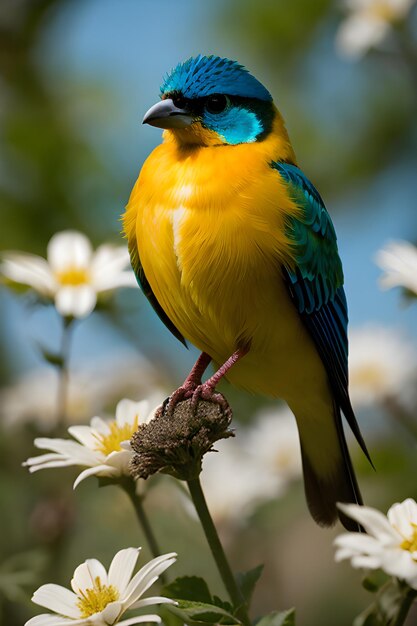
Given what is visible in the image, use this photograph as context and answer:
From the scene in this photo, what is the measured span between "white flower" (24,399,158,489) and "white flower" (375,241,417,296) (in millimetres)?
512

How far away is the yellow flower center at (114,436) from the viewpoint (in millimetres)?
1672

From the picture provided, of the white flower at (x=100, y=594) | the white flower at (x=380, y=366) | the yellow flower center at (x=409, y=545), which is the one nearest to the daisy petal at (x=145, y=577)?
the white flower at (x=100, y=594)

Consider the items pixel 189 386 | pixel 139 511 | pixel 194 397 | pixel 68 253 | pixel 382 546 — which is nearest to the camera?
pixel 382 546

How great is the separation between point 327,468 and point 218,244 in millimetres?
603

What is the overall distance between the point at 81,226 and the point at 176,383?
114cm

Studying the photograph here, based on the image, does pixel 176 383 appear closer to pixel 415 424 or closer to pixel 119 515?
pixel 119 515

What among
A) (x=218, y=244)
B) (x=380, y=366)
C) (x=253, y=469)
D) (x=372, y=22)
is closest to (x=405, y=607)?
(x=218, y=244)

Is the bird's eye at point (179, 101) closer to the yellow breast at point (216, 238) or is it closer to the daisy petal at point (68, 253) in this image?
the yellow breast at point (216, 238)

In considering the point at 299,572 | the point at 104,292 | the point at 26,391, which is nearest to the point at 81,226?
the point at 26,391

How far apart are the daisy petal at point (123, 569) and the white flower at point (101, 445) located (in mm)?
161

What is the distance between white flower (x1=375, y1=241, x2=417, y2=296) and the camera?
185 centimetres

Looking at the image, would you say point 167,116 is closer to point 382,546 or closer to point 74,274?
point 74,274

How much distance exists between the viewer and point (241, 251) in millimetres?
1944

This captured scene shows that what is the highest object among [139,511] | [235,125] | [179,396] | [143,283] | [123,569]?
[235,125]
